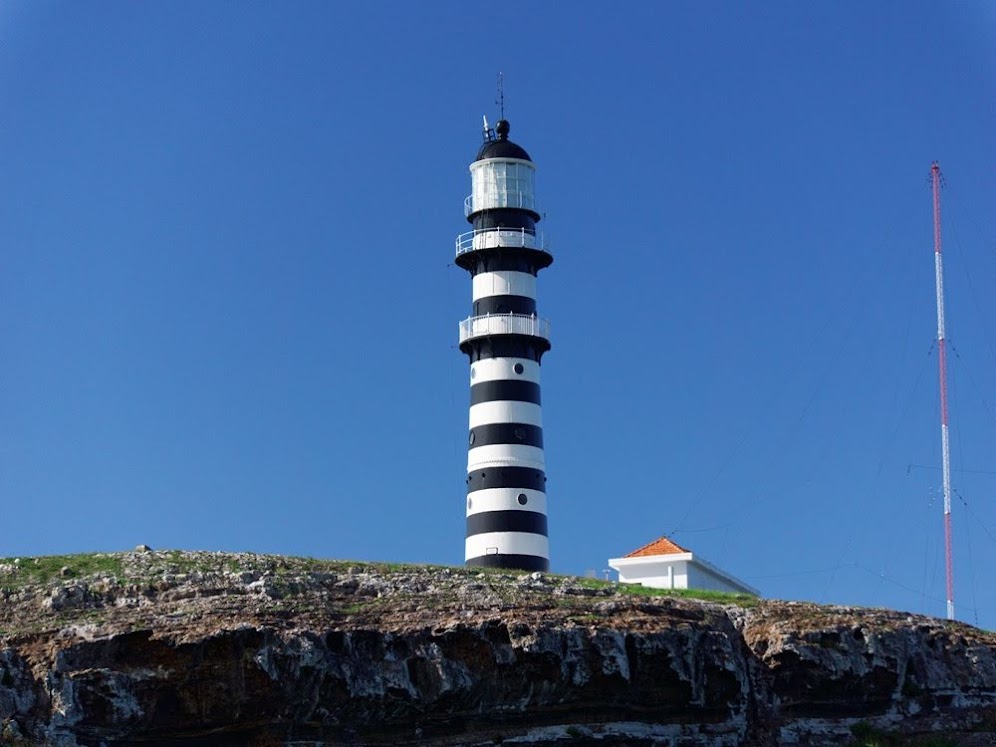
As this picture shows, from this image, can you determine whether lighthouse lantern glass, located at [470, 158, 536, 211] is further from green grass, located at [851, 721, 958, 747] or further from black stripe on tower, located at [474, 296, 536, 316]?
green grass, located at [851, 721, 958, 747]

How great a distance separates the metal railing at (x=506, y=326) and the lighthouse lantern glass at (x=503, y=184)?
11.5ft

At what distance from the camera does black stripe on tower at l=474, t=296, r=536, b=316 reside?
51469 mm

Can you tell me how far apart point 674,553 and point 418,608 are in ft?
45.6

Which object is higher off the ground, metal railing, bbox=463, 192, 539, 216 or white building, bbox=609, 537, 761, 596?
metal railing, bbox=463, 192, 539, 216

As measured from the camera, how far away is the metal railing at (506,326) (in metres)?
51.0

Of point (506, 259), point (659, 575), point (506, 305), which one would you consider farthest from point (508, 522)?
point (506, 259)

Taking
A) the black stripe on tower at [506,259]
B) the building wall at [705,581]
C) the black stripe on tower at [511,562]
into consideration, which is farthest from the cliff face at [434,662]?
the black stripe on tower at [506,259]

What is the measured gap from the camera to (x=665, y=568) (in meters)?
53.2

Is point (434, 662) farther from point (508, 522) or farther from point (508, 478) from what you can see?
point (508, 478)

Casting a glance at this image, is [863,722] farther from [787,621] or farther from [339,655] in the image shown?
[339,655]

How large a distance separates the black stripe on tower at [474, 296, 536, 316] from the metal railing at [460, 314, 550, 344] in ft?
0.55

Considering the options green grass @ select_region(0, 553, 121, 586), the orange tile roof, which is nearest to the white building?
the orange tile roof

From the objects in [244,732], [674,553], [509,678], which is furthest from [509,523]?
[244,732]

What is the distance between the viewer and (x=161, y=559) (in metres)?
42.4
